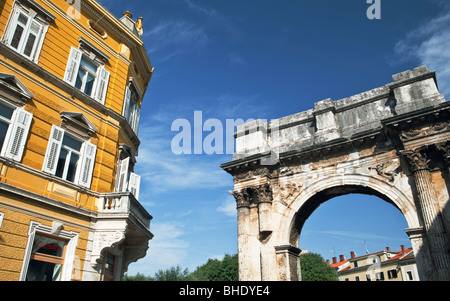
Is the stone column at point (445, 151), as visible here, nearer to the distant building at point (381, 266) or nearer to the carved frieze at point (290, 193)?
the carved frieze at point (290, 193)

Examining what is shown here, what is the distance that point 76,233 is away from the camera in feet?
31.0

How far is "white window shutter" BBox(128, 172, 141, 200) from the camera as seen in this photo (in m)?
12.2

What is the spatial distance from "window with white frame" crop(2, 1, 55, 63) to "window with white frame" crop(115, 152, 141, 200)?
4.20m

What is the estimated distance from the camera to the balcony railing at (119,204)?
9.95 metres

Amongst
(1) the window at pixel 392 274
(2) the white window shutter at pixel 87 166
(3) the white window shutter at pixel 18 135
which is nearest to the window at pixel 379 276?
(1) the window at pixel 392 274

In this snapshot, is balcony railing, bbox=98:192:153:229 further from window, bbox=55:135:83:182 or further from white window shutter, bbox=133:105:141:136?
white window shutter, bbox=133:105:141:136

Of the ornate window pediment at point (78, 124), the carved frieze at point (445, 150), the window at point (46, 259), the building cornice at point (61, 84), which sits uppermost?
the building cornice at point (61, 84)

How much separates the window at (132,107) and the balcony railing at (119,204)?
369 centimetres

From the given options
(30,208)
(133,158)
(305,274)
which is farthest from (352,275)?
(30,208)

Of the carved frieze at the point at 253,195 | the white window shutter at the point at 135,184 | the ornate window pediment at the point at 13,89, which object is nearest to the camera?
the ornate window pediment at the point at 13,89

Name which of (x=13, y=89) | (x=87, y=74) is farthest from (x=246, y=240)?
(x=13, y=89)

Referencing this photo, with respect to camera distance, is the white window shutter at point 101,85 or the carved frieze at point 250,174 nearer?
the white window shutter at point 101,85

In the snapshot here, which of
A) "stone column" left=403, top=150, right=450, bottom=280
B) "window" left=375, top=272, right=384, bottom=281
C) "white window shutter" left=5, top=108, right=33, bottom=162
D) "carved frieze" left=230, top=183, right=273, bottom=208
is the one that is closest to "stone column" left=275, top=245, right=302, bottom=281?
"carved frieze" left=230, top=183, right=273, bottom=208
